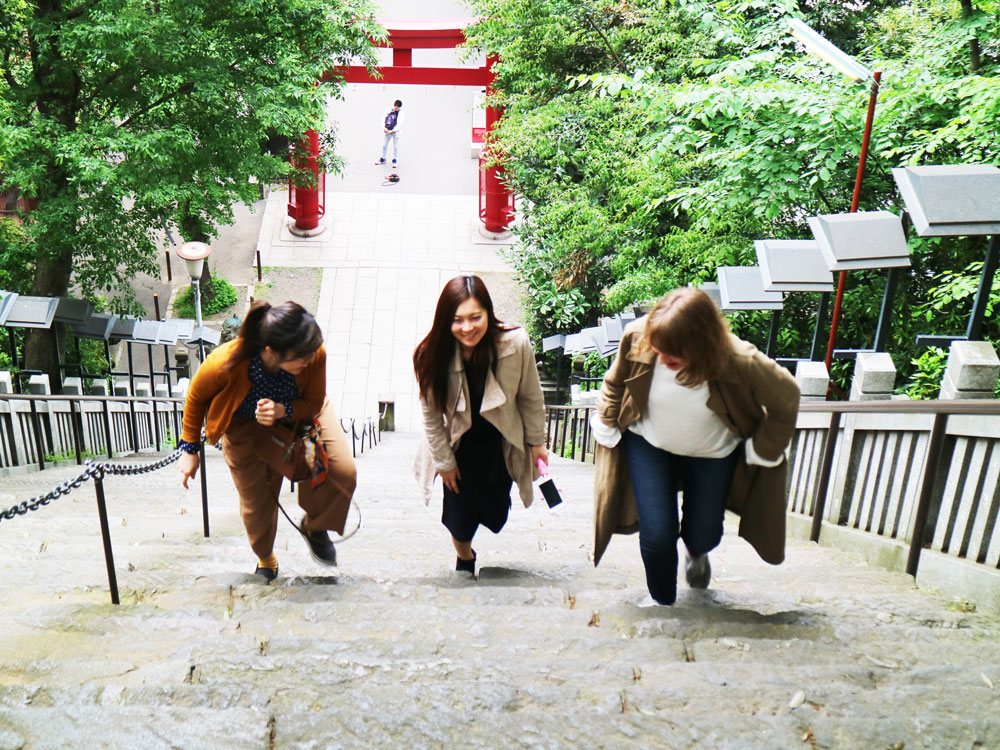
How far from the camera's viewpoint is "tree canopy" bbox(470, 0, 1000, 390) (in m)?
7.82

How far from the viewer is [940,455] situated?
376 cm

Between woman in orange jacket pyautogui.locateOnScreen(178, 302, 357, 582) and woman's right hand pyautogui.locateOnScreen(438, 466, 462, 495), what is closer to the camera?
woman in orange jacket pyautogui.locateOnScreen(178, 302, 357, 582)

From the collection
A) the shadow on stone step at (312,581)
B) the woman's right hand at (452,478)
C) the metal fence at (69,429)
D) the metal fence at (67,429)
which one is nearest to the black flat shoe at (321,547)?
the shadow on stone step at (312,581)

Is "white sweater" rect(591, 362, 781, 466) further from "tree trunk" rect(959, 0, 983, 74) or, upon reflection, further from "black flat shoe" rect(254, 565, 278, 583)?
"tree trunk" rect(959, 0, 983, 74)

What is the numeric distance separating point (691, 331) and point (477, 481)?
1412 mm

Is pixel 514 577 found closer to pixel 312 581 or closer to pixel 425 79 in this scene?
pixel 312 581

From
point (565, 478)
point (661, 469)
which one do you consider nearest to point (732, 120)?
point (565, 478)

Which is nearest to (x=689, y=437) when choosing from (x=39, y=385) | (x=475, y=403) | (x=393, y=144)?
(x=475, y=403)

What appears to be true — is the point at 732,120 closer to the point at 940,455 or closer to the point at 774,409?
the point at 940,455

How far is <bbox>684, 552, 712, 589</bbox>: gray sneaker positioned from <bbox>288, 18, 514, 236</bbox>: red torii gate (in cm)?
1410

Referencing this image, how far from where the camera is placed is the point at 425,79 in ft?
63.2

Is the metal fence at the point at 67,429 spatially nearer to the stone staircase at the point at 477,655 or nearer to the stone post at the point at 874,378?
the stone staircase at the point at 477,655

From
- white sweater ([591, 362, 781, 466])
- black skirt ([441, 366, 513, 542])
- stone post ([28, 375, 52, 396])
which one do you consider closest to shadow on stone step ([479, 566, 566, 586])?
black skirt ([441, 366, 513, 542])

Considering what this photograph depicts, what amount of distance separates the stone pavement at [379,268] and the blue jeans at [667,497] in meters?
13.3
